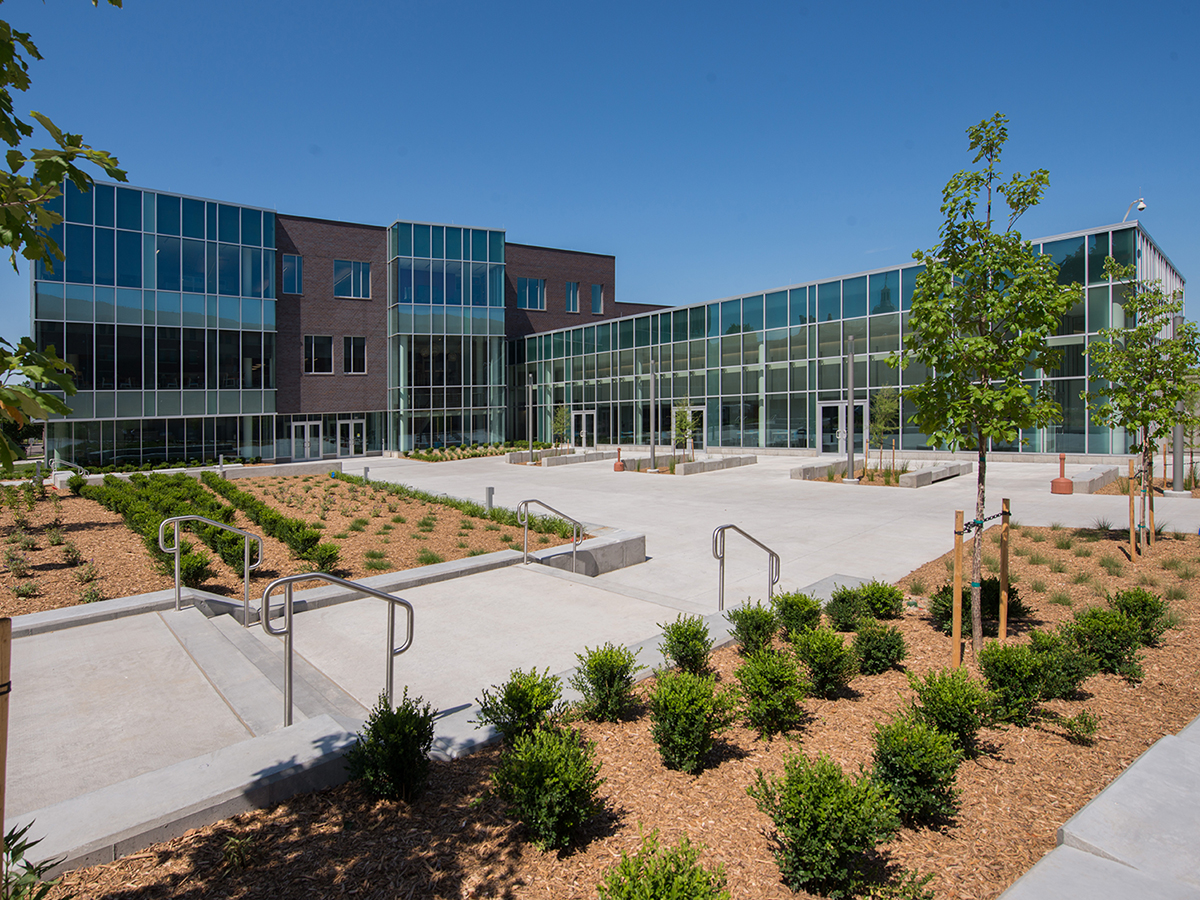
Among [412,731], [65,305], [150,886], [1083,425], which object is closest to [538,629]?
[412,731]

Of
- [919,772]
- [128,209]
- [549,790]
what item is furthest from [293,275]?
[919,772]

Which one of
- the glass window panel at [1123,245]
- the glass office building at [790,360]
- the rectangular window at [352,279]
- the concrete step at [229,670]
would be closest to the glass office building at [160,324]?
the rectangular window at [352,279]

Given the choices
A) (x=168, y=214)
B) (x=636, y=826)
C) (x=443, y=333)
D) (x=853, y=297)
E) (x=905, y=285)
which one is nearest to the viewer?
(x=636, y=826)

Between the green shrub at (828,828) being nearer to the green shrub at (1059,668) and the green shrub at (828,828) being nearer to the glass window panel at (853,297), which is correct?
the green shrub at (1059,668)

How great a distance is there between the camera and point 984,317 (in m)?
6.39

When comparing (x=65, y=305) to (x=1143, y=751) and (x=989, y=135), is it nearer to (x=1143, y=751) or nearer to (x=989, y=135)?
(x=989, y=135)

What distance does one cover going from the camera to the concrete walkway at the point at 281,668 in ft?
13.4

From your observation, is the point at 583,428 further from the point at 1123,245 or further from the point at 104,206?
the point at 1123,245

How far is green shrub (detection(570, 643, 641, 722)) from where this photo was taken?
527 cm

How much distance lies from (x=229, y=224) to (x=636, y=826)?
41.5 m

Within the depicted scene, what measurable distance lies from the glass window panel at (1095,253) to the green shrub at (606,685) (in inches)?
1249

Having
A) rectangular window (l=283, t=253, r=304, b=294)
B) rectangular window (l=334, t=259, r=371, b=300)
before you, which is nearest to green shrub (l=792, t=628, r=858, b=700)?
rectangular window (l=283, t=253, r=304, b=294)

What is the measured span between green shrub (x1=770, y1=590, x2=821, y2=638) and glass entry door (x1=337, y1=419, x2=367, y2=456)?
39523 millimetres

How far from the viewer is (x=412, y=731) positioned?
164 inches
